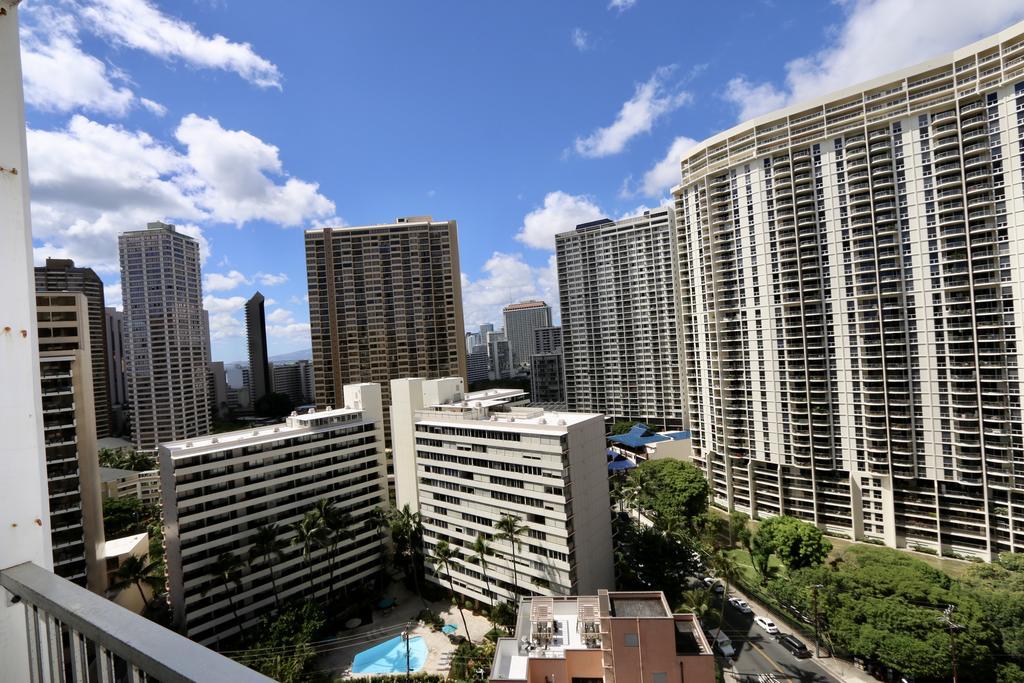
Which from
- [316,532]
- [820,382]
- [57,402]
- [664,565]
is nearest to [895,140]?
[820,382]

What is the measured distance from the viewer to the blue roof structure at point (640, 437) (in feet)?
176

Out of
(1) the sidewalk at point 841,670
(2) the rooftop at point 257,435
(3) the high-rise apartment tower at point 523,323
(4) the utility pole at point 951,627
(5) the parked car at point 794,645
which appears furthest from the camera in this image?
(3) the high-rise apartment tower at point 523,323

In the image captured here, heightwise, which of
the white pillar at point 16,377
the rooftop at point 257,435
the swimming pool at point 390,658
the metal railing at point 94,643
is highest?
the white pillar at point 16,377

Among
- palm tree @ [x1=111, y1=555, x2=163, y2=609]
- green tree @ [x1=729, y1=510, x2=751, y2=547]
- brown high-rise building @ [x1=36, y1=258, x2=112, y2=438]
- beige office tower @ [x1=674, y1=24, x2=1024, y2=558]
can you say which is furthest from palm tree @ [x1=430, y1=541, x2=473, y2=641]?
brown high-rise building @ [x1=36, y1=258, x2=112, y2=438]

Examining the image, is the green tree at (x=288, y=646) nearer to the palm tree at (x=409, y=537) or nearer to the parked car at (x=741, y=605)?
the palm tree at (x=409, y=537)

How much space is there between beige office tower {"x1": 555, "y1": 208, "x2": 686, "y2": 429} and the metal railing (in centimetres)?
6467

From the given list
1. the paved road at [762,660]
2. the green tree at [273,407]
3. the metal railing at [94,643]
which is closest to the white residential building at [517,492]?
the paved road at [762,660]

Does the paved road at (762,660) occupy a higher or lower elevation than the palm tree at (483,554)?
lower

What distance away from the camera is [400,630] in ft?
89.9

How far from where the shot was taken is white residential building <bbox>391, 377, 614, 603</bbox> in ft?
81.0

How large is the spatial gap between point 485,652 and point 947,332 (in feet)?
117

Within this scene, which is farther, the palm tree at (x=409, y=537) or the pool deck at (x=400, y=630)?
the palm tree at (x=409, y=537)

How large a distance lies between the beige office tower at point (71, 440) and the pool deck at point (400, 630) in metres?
15.0

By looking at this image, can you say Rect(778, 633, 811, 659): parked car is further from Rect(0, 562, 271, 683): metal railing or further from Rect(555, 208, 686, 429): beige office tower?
Rect(555, 208, 686, 429): beige office tower
